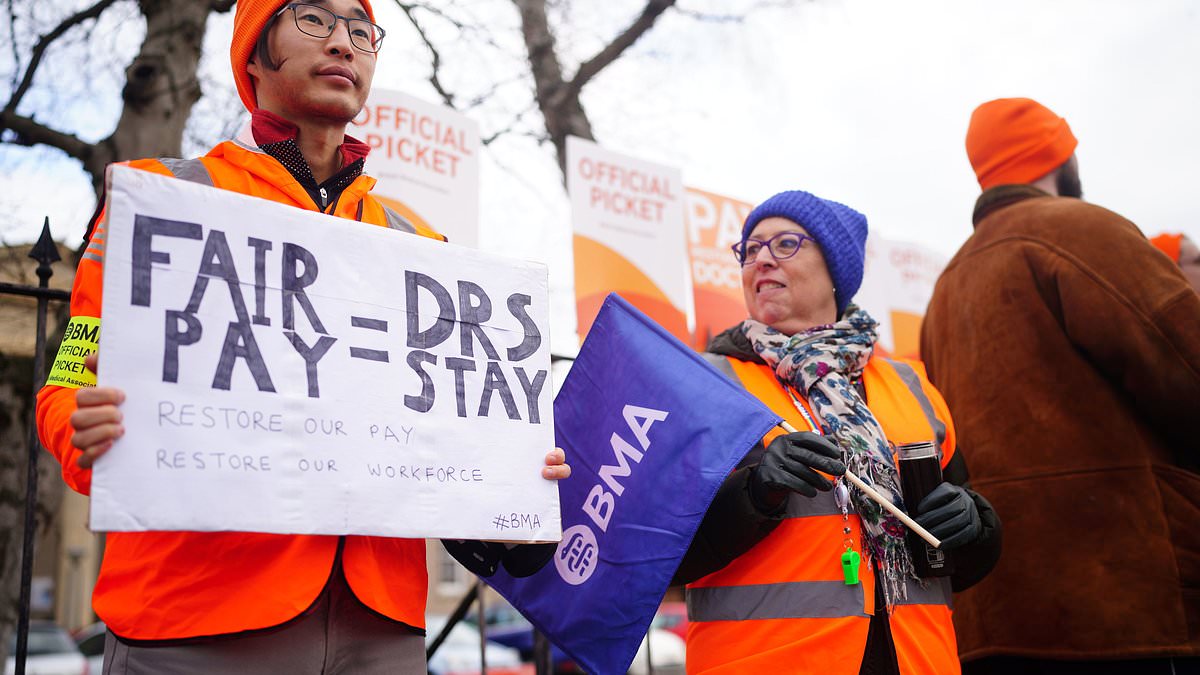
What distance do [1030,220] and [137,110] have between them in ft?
14.6

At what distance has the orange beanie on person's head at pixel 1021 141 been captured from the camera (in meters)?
3.67

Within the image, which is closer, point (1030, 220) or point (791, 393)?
point (791, 393)

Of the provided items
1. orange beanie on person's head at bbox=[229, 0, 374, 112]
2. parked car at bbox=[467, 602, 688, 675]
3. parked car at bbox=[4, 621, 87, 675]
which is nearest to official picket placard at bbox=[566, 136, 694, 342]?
orange beanie on person's head at bbox=[229, 0, 374, 112]

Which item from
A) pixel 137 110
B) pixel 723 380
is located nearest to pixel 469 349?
pixel 723 380

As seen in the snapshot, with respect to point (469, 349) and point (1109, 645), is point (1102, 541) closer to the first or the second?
point (1109, 645)

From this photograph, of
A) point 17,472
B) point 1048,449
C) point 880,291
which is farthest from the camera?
point 880,291

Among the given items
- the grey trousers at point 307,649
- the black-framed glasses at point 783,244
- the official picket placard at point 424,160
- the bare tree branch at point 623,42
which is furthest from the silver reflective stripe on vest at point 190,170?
the bare tree branch at point 623,42

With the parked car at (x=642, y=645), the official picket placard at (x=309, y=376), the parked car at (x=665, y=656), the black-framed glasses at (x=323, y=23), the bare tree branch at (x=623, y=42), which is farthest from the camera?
the parked car at (x=642, y=645)

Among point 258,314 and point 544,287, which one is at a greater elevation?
point 544,287

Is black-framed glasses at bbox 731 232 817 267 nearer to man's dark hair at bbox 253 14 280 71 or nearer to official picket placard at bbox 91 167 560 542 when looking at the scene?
official picket placard at bbox 91 167 560 542

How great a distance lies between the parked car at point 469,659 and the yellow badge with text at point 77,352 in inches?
497

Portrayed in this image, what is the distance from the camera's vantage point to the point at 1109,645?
9.68 feet

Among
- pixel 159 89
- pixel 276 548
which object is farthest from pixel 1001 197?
pixel 159 89

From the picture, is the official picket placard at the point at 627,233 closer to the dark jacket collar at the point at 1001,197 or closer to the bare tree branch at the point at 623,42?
the dark jacket collar at the point at 1001,197
